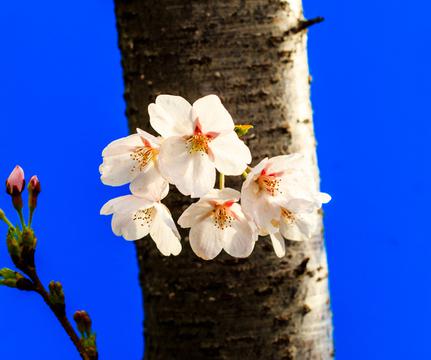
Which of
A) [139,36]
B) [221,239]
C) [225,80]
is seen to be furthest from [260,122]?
[221,239]

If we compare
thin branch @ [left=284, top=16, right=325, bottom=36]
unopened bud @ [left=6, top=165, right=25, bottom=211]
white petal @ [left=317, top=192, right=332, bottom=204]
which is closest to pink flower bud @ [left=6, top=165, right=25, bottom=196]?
unopened bud @ [left=6, top=165, right=25, bottom=211]

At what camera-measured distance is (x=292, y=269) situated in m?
0.75

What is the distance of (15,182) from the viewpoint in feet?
1.66

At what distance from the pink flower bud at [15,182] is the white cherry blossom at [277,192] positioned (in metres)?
0.16

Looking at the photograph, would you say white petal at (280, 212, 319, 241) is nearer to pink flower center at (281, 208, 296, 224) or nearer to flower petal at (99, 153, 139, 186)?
pink flower center at (281, 208, 296, 224)

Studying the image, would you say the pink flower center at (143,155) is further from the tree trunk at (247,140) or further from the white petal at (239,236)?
the tree trunk at (247,140)

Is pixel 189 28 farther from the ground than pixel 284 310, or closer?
farther from the ground

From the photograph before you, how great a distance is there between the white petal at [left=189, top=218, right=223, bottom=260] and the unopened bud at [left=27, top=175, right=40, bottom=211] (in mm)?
115

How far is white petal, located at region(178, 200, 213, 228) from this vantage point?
1.61 feet

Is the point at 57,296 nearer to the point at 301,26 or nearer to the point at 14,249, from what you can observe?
the point at 14,249

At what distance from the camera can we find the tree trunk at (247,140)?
0.73m

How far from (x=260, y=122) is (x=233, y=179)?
0.07 meters

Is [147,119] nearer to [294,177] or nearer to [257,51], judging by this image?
[257,51]

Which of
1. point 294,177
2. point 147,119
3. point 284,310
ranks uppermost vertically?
point 147,119
